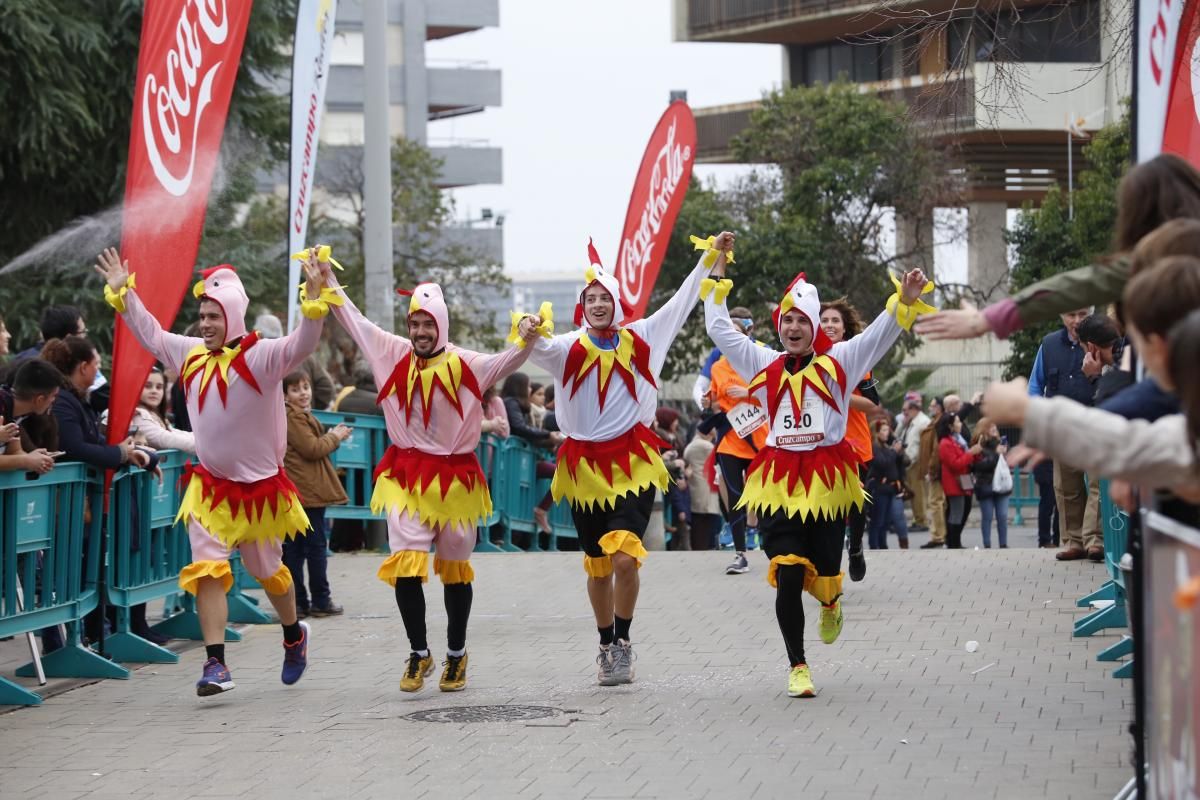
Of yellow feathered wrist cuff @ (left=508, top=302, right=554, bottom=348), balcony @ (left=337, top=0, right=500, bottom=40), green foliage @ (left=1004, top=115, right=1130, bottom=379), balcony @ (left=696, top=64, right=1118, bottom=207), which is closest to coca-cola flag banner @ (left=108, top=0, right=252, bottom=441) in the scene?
yellow feathered wrist cuff @ (left=508, top=302, right=554, bottom=348)

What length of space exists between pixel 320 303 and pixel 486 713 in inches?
82.9

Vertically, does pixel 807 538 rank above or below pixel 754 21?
below

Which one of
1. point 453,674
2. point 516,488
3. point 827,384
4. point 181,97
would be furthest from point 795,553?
point 516,488

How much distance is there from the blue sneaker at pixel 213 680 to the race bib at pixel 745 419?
5301mm

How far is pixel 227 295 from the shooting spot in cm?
913

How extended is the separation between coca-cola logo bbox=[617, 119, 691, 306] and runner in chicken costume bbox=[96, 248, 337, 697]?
20.5 ft

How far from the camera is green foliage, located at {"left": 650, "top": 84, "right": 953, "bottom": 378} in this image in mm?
35906

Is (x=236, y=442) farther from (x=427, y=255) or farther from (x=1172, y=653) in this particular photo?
(x=427, y=255)

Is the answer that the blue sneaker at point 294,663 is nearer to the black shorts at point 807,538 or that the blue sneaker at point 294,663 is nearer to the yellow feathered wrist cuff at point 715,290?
the black shorts at point 807,538

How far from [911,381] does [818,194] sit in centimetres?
599

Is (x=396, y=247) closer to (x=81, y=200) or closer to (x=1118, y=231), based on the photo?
(x=81, y=200)

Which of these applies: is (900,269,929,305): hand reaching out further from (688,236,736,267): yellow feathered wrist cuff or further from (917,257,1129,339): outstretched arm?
(917,257,1129,339): outstretched arm

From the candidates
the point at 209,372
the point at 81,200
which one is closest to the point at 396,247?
the point at 81,200

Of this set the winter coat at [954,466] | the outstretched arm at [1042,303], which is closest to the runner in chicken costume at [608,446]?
the outstretched arm at [1042,303]
